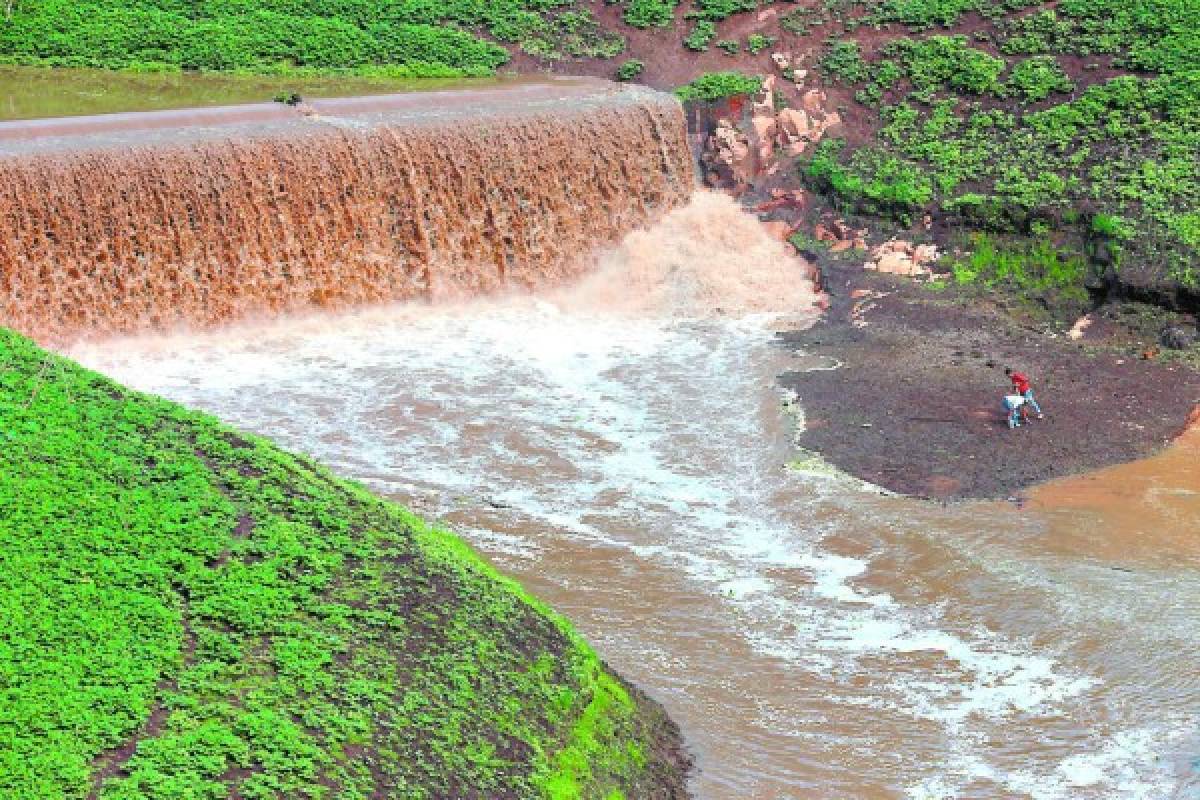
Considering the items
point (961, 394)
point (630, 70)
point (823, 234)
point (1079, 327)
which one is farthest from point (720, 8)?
point (961, 394)

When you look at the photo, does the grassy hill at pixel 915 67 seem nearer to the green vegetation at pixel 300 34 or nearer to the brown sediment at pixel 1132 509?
the green vegetation at pixel 300 34

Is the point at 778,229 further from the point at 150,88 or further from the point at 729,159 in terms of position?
the point at 150,88

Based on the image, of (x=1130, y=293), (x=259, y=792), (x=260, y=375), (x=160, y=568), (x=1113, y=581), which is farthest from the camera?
(x=1130, y=293)

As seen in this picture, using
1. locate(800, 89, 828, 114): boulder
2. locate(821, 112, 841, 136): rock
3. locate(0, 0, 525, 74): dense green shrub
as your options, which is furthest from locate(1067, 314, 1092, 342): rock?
locate(0, 0, 525, 74): dense green shrub

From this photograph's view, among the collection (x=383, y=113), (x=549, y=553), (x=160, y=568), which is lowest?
(x=549, y=553)

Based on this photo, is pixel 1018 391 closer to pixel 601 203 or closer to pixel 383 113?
pixel 601 203

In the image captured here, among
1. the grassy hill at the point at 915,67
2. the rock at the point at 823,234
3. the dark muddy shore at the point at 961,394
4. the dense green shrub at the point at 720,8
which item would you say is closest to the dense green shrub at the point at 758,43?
the grassy hill at the point at 915,67

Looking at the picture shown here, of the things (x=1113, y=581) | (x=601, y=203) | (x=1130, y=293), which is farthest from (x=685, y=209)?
(x=1113, y=581)
